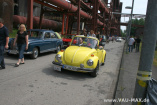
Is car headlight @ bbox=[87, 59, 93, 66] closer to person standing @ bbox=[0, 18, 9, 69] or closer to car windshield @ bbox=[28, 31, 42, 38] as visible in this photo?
person standing @ bbox=[0, 18, 9, 69]

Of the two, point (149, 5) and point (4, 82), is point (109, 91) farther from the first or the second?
point (4, 82)

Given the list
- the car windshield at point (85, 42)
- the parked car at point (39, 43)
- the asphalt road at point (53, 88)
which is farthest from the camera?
the parked car at point (39, 43)

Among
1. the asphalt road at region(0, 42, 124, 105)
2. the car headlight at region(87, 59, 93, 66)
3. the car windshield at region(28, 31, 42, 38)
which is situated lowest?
the asphalt road at region(0, 42, 124, 105)

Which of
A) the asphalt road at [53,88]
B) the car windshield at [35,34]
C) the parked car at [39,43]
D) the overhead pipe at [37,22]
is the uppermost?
the overhead pipe at [37,22]

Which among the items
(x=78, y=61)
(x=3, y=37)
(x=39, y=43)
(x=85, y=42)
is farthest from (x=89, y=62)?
(x=39, y=43)

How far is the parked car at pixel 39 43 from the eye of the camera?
298 inches

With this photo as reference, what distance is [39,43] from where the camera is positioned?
27.3 feet

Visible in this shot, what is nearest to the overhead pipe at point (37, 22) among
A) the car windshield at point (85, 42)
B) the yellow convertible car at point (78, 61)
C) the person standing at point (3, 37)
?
the car windshield at point (85, 42)

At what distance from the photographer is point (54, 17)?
38.4 meters

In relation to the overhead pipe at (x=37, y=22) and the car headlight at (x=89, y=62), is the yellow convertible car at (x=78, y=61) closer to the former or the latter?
the car headlight at (x=89, y=62)

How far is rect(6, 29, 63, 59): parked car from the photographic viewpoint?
24.8ft

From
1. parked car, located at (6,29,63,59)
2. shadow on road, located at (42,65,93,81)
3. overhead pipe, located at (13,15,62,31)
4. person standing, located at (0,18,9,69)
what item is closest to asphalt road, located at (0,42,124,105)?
shadow on road, located at (42,65,93,81)

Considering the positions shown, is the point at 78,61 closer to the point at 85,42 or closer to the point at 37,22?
the point at 85,42

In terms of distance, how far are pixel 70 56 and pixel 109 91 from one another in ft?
6.45
